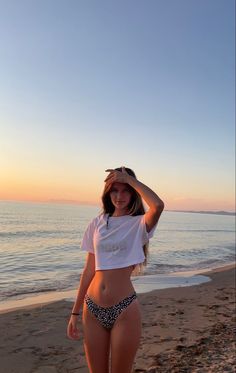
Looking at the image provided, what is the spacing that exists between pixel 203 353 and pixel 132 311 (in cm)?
382

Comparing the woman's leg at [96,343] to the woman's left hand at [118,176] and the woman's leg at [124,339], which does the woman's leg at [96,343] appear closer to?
the woman's leg at [124,339]

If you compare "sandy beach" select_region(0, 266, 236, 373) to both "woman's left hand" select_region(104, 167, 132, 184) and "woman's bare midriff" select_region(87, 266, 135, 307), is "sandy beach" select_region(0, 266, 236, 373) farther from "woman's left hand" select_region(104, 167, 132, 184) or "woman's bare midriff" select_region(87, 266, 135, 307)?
"woman's left hand" select_region(104, 167, 132, 184)

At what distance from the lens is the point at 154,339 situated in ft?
24.8

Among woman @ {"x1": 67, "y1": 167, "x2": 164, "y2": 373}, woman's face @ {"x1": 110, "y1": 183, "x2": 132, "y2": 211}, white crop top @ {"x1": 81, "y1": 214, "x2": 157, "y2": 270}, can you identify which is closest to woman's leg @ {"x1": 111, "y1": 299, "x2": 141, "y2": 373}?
woman @ {"x1": 67, "y1": 167, "x2": 164, "y2": 373}

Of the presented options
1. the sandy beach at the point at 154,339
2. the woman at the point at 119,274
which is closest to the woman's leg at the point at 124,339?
the woman at the point at 119,274

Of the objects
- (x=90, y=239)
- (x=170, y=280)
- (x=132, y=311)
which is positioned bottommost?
(x=170, y=280)

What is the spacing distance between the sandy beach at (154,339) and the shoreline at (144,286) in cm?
60

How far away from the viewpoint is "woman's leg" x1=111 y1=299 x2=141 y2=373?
3.22 metres

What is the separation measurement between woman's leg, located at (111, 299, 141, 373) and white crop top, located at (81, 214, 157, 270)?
37cm

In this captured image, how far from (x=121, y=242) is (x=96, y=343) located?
831mm

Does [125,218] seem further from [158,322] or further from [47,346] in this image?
[158,322]

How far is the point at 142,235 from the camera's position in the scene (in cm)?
337

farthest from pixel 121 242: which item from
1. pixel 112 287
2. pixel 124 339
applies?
pixel 124 339

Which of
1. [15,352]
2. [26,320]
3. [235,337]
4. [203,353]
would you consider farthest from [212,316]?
[15,352]
